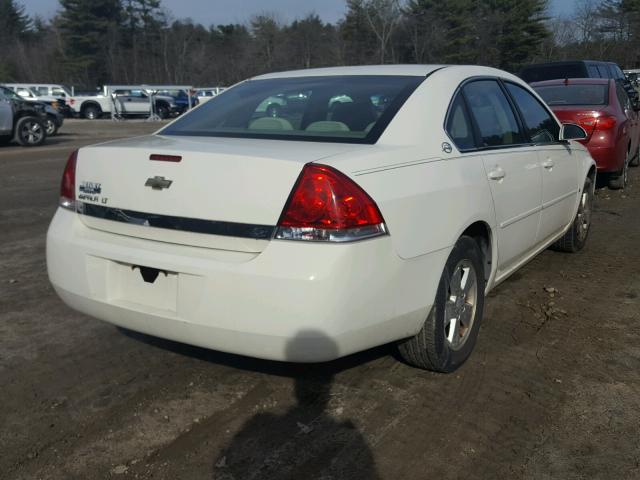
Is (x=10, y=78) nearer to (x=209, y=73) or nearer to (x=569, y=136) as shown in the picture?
(x=209, y=73)

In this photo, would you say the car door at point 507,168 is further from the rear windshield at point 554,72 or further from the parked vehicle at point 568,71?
the rear windshield at point 554,72

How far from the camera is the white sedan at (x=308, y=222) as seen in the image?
8.45 ft

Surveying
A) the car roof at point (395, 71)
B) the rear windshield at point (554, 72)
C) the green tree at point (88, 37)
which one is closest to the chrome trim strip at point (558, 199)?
the car roof at point (395, 71)

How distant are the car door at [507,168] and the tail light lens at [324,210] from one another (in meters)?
1.17

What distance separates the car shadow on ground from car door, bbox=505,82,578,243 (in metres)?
2.21

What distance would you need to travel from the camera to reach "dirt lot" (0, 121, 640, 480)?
2.60 meters

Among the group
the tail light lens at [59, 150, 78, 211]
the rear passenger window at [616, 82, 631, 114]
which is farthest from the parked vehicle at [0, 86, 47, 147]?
the tail light lens at [59, 150, 78, 211]

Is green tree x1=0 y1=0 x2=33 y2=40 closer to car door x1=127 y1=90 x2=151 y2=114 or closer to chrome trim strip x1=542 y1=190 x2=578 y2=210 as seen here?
car door x1=127 y1=90 x2=151 y2=114

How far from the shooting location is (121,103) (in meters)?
35.8

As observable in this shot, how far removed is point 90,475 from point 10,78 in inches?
2760

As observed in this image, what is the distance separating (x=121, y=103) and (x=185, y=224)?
35.5 m

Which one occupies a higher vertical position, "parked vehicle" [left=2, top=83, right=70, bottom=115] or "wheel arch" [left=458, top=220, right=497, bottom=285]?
"parked vehicle" [left=2, top=83, right=70, bottom=115]

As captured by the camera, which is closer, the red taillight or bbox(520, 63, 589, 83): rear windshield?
the red taillight

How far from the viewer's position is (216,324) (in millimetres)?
2672
